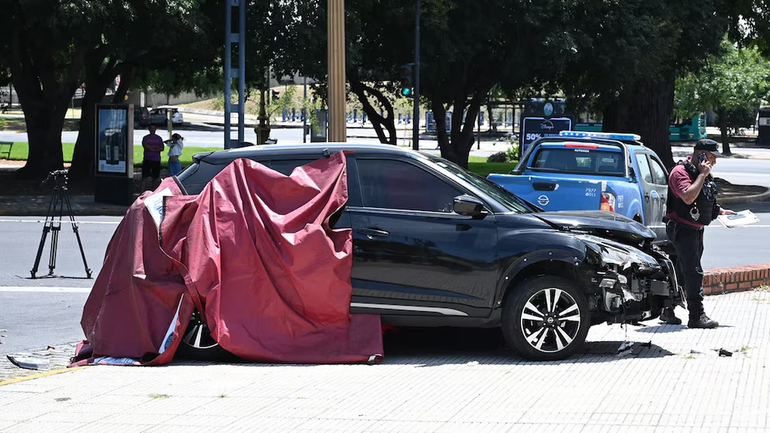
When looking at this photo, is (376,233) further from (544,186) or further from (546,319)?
(544,186)

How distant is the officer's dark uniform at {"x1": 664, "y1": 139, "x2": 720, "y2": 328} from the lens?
374 inches

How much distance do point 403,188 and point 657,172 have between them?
24.9 feet

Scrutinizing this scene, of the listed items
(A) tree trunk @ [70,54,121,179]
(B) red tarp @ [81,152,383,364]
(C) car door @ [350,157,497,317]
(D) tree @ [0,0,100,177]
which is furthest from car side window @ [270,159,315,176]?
(A) tree trunk @ [70,54,121,179]

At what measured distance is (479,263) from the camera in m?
8.24

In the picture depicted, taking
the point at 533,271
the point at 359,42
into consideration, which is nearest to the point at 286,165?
the point at 533,271

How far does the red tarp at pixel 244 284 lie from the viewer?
8219mm

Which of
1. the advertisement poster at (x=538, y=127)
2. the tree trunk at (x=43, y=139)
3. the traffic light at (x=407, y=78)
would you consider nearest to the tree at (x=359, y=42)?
the traffic light at (x=407, y=78)

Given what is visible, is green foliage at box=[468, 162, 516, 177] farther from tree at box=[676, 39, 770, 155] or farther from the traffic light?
tree at box=[676, 39, 770, 155]

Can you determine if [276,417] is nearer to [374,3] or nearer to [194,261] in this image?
[194,261]

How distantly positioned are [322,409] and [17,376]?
2.90m

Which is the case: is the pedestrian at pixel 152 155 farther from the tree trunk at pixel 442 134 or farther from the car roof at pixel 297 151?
the car roof at pixel 297 151

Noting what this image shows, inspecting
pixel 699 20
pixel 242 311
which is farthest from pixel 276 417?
pixel 699 20

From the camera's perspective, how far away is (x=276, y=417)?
6.16m

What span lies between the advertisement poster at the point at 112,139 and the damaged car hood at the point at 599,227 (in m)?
17.4
